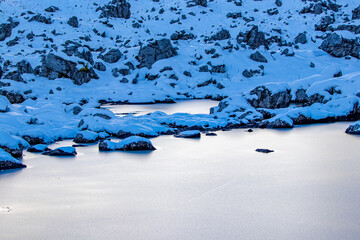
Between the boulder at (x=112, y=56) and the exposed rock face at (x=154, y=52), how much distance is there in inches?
127

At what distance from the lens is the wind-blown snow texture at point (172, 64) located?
79.9 ft

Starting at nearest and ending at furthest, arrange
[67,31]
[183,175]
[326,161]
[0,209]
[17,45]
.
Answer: [0,209]
[183,175]
[326,161]
[17,45]
[67,31]

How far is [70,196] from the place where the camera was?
10.8 meters

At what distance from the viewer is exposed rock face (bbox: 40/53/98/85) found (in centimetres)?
4456

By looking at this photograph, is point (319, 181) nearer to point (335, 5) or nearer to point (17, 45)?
point (17, 45)

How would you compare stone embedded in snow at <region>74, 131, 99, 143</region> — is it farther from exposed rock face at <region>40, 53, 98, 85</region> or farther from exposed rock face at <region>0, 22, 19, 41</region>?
exposed rock face at <region>0, 22, 19, 41</region>

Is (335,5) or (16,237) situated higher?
(335,5)

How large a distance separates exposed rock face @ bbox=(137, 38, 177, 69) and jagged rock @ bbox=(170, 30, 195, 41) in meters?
7.17

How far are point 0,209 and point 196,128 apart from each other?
14.9 meters

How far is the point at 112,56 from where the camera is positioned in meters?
52.2

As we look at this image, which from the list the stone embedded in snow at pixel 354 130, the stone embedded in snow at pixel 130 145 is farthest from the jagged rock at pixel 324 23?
the stone embedded in snow at pixel 130 145

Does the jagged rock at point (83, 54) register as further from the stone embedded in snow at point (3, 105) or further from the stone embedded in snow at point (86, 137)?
the stone embedded in snow at point (86, 137)

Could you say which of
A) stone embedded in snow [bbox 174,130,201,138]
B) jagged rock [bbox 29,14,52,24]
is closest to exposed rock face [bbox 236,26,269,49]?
jagged rock [bbox 29,14,52,24]

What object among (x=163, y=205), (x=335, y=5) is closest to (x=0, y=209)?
(x=163, y=205)
